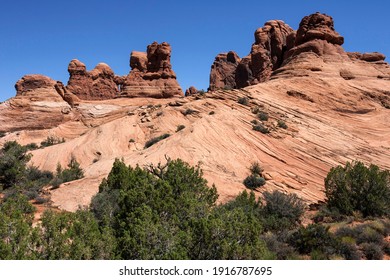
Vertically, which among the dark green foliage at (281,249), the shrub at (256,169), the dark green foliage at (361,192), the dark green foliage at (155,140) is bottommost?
the dark green foliage at (281,249)

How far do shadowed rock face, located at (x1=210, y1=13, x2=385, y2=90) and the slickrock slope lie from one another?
0.24 m

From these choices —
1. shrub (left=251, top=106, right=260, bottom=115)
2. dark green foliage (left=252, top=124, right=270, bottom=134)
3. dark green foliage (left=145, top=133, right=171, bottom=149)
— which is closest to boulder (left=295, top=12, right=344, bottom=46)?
shrub (left=251, top=106, right=260, bottom=115)

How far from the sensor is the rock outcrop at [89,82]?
64.6 m

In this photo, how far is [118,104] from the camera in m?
51.5

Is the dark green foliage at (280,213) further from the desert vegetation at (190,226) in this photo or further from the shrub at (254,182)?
the shrub at (254,182)

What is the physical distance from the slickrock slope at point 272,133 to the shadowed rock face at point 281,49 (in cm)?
24

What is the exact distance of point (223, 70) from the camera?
77.0 meters

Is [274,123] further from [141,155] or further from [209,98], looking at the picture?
[141,155]

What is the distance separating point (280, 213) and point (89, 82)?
5689 cm

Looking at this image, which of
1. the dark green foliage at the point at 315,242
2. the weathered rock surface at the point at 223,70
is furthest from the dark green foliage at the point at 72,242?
the weathered rock surface at the point at 223,70

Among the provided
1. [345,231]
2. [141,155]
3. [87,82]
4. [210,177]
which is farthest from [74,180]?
[87,82]

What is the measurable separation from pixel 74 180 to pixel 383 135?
24.0 m

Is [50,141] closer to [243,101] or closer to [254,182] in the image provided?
[243,101]

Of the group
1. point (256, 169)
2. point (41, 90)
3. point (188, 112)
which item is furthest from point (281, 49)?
point (41, 90)
